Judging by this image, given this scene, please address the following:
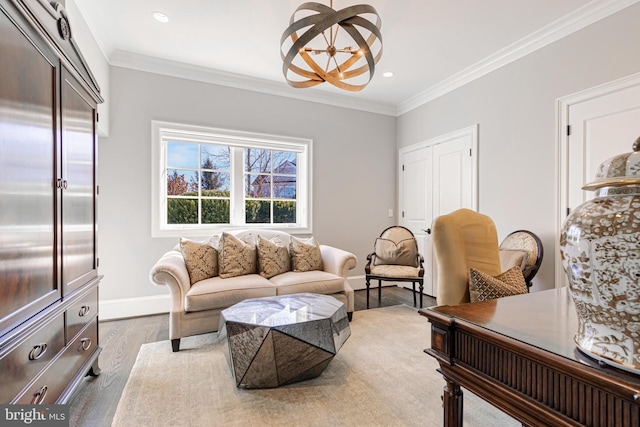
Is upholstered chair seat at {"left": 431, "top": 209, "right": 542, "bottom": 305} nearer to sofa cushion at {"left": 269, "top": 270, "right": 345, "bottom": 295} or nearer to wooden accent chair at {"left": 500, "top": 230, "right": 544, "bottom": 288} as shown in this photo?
wooden accent chair at {"left": 500, "top": 230, "right": 544, "bottom": 288}

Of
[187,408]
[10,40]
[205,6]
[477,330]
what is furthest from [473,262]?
[205,6]

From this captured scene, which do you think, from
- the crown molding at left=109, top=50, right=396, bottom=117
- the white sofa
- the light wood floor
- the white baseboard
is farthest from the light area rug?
the crown molding at left=109, top=50, right=396, bottom=117

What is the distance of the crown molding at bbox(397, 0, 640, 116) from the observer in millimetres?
2412

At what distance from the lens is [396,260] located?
3875 millimetres

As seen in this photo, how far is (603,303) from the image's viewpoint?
549 mm

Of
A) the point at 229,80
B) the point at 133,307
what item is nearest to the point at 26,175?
the point at 133,307

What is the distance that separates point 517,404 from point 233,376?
173 centimetres

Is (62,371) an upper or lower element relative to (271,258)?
lower

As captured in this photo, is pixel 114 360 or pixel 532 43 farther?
pixel 532 43

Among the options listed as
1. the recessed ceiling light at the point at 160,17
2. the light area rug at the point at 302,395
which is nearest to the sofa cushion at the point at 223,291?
the light area rug at the point at 302,395

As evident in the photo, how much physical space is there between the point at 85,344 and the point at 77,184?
95 centimetres

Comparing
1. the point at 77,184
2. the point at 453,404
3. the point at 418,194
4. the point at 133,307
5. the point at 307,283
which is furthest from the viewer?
the point at 418,194

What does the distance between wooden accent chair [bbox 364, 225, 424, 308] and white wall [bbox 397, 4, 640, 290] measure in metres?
0.96

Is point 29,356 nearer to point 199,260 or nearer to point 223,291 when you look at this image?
point 223,291
